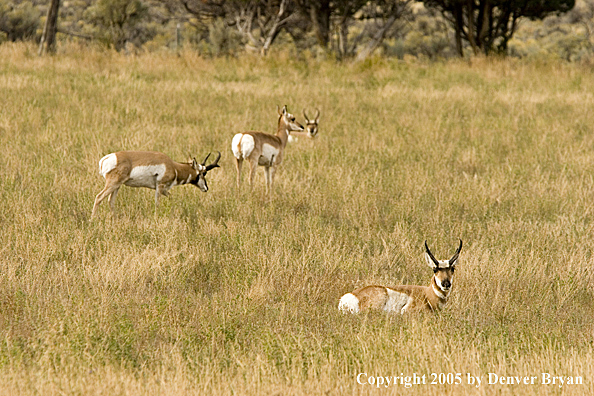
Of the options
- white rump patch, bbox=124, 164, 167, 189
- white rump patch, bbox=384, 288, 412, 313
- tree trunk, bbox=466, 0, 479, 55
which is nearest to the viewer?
white rump patch, bbox=384, 288, 412, 313

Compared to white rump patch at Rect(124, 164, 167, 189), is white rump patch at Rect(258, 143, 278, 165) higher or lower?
lower

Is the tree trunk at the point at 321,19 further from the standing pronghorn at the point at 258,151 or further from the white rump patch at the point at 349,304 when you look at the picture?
the white rump patch at the point at 349,304

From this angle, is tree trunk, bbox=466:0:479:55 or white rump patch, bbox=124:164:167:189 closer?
white rump patch, bbox=124:164:167:189

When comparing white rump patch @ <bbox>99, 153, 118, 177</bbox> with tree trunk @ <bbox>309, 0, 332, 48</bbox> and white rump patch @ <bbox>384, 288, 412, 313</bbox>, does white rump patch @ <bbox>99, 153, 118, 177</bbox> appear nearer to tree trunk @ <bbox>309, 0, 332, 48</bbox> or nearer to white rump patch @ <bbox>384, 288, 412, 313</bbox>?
white rump patch @ <bbox>384, 288, 412, 313</bbox>

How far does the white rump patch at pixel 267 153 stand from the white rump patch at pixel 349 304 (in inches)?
180

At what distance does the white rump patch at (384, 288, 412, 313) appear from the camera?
5.30m

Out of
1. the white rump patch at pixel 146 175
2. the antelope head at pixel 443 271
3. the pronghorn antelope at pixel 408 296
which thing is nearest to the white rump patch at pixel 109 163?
the white rump patch at pixel 146 175

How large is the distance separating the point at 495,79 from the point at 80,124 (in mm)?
11053

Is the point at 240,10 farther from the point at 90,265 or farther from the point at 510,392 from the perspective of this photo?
the point at 510,392

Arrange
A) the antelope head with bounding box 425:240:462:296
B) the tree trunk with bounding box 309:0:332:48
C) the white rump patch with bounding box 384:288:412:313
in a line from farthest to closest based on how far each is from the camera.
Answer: the tree trunk with bounding box 309:0:332:48, the white rump patch with bounding box 384:288:412:313, the antelope head with bounding box 425:240:462:296

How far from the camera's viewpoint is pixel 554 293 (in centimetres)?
590

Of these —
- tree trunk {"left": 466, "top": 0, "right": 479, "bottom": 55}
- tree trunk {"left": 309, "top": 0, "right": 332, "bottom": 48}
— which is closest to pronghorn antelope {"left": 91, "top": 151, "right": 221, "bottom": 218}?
tree trunk {"left": 309, "top": 0, "right": 332, "bottom": 48}

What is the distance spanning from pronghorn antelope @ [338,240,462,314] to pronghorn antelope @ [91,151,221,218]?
341 centimetres

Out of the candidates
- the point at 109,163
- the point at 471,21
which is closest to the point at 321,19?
the point at 471,21
